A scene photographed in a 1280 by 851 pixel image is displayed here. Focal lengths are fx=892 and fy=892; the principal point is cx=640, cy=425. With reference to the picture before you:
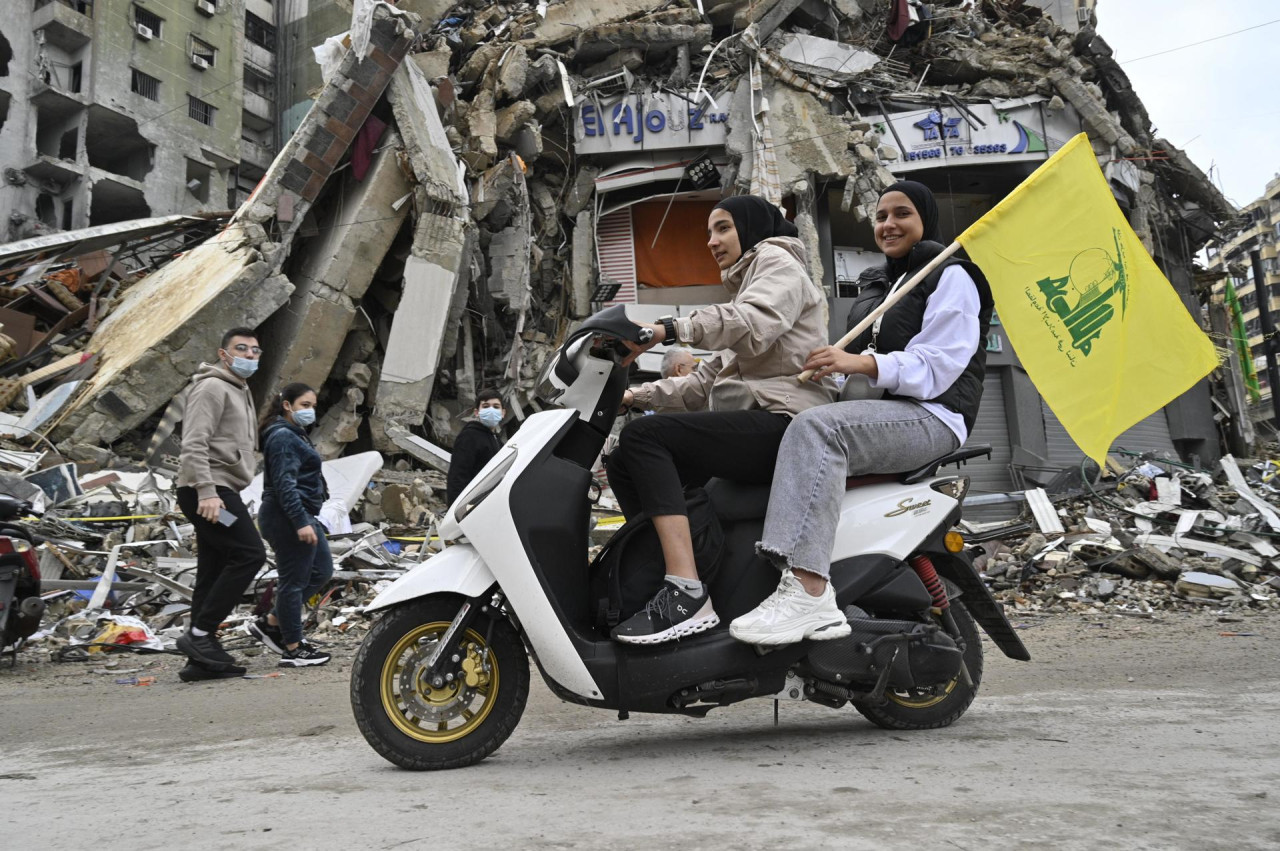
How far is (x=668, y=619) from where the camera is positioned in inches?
108

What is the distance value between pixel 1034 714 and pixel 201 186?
4094 centimetres

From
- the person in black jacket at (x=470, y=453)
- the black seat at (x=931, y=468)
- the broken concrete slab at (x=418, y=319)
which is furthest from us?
the broken concrete slab at (x=418, y=319)

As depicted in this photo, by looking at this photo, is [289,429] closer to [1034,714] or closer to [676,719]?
[676,719]


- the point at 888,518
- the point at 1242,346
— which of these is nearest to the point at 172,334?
the point at 888,518

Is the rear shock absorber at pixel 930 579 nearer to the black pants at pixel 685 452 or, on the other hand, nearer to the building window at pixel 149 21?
the black pants at pixel 685 452

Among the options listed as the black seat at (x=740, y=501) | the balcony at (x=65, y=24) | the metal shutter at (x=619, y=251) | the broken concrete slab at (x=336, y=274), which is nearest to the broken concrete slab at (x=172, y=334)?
the broken concrete slab at (x=336, y=274)

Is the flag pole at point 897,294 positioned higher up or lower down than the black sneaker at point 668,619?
higher up

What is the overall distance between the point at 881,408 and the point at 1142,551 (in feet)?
27.3

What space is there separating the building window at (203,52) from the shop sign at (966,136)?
103ft

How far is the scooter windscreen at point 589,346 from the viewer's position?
2836mm

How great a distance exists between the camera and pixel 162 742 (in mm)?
3445

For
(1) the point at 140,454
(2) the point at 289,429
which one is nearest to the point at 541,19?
(1) the point at 140,454

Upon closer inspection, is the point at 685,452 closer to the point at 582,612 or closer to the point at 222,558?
the point at 582,612

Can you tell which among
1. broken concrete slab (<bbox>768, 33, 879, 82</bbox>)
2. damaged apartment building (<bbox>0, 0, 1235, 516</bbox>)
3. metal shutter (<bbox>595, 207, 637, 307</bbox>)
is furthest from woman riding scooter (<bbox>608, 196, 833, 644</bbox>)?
broken concrete slab (<bbox>768, 33, 879, 82</bbox>)
